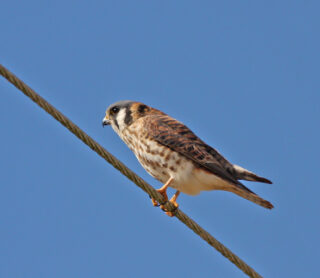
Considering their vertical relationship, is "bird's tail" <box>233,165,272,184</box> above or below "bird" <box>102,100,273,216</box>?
above

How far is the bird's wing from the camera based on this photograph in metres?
5.50

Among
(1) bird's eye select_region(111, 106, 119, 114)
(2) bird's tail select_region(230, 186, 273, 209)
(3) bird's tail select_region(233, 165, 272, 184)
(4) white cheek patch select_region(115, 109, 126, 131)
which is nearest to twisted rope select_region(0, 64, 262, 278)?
(2) bird's tail select_region(230, 186, 273, 209)

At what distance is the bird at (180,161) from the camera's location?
5508 millimetres

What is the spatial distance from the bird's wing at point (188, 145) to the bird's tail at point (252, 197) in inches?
1.9

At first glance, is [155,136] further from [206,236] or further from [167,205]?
[206,236]

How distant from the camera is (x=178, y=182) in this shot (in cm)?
555

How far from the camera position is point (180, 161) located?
5.56 metres

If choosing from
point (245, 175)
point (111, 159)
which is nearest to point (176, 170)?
point (245, 175)

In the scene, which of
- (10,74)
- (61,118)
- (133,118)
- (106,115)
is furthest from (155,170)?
(10,74)

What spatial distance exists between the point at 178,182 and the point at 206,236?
4.14 ft

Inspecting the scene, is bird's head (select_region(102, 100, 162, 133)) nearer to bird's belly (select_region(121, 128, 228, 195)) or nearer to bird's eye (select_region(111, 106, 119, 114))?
bird's eye (select_region(111, 106, 119, 114))

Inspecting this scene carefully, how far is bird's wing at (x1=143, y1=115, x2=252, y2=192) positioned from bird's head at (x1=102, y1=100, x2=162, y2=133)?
20 centimetres

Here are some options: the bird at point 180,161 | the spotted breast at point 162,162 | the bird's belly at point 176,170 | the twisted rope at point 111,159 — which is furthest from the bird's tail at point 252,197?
the twisted rope at point 111,159

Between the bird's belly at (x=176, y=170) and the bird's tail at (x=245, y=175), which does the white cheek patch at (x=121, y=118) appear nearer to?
the bird's belly at (x=176, y=170)
